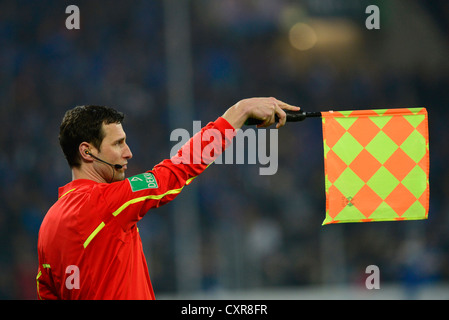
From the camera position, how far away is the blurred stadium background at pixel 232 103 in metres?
7.27

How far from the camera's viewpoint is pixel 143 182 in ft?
7.88

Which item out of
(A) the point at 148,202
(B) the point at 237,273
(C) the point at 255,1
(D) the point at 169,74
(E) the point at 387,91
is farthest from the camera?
(C) the point at 255,1

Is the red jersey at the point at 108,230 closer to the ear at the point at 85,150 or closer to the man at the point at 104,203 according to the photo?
the man at the point at 104,203

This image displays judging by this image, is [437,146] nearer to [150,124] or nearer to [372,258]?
[372,258]

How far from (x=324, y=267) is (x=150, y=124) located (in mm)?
3337

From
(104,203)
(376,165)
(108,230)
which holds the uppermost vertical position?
(376,165)

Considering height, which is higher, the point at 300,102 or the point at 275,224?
the point at 300,102

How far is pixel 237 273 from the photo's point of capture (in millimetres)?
7152

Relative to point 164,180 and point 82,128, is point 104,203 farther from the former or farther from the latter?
point 82,128

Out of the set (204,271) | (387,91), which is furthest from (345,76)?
(204,271)

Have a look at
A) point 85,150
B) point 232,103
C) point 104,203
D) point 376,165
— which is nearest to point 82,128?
point 85,150

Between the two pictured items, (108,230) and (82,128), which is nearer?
(108,230)

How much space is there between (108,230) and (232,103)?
6.46 metres

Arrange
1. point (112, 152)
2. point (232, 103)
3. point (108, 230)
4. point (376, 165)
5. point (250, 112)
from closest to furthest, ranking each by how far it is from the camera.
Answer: point (108, 230), point (250, 112), point (112, 152), point (376, 165), point (232, 103)
